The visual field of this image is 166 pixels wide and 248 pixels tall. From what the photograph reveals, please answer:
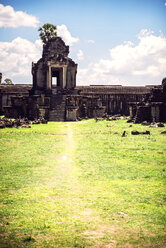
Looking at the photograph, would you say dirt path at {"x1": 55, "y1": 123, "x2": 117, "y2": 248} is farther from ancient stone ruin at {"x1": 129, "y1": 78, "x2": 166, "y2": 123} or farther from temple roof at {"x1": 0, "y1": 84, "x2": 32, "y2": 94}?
temple roof at {"x1": 0, "y1": 84, "x2": 32, "y2": 94}

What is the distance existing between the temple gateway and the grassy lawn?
1832 cm

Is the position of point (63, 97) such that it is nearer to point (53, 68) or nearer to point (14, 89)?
point (53, 68)

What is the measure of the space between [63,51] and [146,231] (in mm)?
34592

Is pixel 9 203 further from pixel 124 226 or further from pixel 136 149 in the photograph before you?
pixel 136 149

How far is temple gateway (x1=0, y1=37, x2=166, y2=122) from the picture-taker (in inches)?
1114

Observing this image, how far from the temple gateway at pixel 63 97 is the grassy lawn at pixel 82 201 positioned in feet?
60.1

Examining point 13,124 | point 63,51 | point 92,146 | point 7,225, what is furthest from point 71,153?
point 63,51

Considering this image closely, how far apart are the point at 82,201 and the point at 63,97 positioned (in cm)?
2716

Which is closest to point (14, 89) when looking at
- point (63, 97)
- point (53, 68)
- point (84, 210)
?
point (53, 68)

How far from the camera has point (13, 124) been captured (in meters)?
21.3

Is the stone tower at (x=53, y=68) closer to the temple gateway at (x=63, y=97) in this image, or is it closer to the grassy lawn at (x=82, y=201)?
the temple gateway at (x=63, y=97)

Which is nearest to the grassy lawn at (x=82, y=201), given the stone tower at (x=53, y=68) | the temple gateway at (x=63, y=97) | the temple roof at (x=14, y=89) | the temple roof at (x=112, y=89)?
the temple gateway at (x=63, y=97)

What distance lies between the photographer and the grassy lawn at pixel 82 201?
3.52 meters

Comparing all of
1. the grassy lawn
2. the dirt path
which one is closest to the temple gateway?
the grassy lawn
